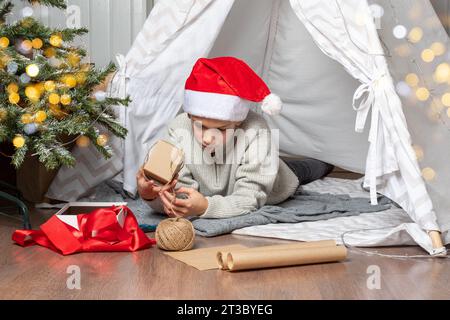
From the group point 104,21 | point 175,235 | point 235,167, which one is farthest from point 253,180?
point 104,21

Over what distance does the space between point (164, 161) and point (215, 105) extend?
0.86ft

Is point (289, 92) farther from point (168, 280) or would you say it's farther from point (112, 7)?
point (168, 280)

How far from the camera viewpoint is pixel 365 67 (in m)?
2.00

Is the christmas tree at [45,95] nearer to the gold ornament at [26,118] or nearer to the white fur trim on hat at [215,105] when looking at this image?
the gold ornament at [26,118]

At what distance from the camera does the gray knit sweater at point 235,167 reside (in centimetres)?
223

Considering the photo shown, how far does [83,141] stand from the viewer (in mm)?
2375

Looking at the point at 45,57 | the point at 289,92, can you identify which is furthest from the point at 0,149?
the point at 289,92

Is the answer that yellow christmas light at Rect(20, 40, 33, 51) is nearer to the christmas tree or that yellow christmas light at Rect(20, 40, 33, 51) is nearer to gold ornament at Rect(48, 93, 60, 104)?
the christmas tree

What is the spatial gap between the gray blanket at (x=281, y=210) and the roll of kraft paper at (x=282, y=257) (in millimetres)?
361

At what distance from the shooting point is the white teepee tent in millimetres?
1943

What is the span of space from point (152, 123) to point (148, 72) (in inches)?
7.1

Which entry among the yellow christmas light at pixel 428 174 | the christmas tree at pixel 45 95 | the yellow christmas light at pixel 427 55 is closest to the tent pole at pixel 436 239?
the yellow christmas light at pixel 428 174

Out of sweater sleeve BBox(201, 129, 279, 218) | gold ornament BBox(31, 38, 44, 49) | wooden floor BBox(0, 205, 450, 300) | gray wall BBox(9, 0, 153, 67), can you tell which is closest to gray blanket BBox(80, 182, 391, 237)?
sweater sleeve BBox(201, 129, 279, 218)

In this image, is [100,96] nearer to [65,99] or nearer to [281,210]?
[65,99]
